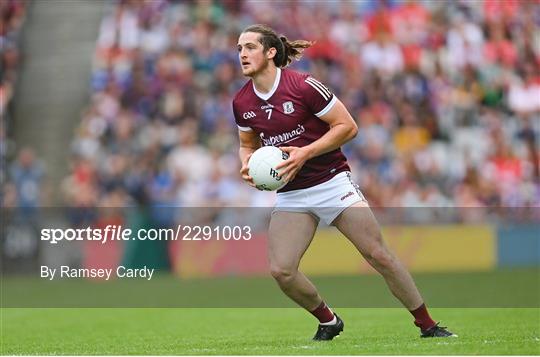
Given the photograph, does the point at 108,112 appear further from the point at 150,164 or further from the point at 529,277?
the point at 529,277

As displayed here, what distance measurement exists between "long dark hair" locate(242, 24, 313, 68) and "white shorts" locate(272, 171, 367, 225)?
3.10ft

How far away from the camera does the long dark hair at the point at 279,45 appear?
917 centimetres

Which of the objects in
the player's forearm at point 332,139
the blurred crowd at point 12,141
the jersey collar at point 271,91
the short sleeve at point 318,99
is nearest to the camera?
the player's forearm at point 332,139

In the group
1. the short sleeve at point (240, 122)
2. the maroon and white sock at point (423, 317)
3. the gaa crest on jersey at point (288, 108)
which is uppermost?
the gaa crest on jersey at point (288, 108)

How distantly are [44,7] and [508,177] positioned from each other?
9274 mm

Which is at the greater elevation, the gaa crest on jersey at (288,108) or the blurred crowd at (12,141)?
the gaa crest on jersey at (288,108)

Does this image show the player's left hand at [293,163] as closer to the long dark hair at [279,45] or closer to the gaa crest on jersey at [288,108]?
the gaa crest on jersey at [288,108]

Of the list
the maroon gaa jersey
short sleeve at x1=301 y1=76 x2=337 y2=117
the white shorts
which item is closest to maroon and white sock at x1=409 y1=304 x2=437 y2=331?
the white shorts

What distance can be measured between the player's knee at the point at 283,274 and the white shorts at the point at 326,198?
1.49 feet

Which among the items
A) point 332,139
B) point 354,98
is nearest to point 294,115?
point 332,139

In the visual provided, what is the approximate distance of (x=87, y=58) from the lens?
78.6ft

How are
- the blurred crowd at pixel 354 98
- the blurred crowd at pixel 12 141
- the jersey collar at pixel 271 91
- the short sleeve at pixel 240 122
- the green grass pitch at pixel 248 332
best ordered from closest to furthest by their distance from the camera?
the green grass pitch at pixel 248 332 < the jersey collar at pixel 271 91 < the short sleeve at pixel 240 122 < the blurred crowd at pixel 12 141 < the blurred crowd at pixel 354 98

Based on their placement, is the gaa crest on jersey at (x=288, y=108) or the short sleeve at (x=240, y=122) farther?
the short sleeve at (x=240, y=122)

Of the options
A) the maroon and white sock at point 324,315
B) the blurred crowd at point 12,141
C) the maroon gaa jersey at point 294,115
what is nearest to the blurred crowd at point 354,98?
the blurred crowd at point 12,141
